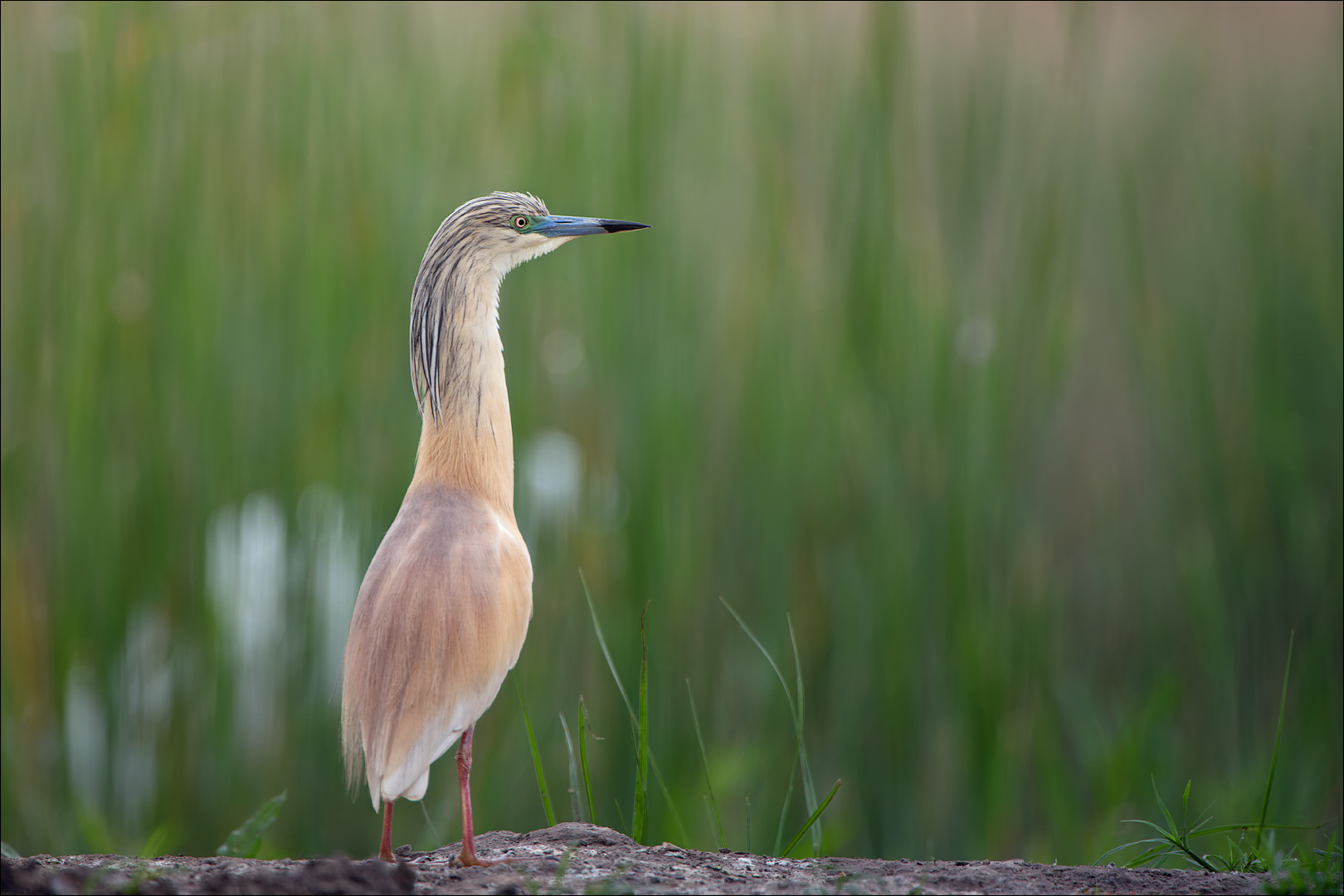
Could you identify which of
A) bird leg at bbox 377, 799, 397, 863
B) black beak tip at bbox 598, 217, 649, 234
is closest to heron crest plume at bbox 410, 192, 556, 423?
black beak tip at bbox 598, 217, 649, 234

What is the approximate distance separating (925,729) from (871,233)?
4.78 feet

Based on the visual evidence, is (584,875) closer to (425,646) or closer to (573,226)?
(425,646)

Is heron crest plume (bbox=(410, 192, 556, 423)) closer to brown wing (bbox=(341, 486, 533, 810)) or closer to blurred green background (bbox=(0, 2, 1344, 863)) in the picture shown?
brown wing (bbox=(341, 486, 533, 810))

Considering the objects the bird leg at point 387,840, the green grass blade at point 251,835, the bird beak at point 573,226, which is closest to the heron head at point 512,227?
the bird beak at point 573,226

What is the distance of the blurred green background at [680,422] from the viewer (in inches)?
117

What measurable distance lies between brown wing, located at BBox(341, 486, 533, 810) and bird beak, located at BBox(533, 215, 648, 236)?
557mm

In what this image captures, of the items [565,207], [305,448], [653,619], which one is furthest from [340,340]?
[653,619]

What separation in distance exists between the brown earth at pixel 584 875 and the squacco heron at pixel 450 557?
0.43 feet

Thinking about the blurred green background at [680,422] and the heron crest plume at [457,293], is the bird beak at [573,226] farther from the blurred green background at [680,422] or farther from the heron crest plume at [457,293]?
the blurred green background at [680,422]

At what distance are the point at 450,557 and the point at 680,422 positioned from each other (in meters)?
1.49

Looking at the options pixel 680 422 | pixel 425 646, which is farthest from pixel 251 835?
pixel 680 422

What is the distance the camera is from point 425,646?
1672 mm

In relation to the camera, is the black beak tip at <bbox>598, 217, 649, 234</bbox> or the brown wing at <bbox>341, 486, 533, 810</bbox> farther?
the black beak tip at <bbox>598, 217, 649, 234</bbox>

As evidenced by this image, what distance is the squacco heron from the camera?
65.6 inches
